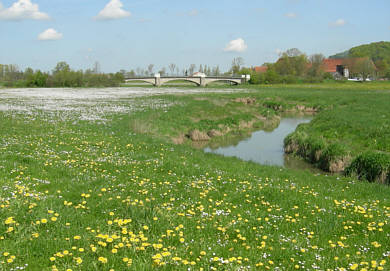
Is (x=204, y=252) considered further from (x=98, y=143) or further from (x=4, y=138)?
(x=4, y=138)

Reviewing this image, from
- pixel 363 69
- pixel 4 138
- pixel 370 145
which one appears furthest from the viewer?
pixel 363 69

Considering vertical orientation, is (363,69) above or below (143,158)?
above

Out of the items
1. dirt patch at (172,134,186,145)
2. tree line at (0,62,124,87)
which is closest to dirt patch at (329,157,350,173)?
dirt patch at (172,134,186,145)

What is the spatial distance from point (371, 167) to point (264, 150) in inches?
379

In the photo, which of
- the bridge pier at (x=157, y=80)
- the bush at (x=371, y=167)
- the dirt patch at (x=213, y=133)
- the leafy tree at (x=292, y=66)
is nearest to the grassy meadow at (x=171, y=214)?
the bush at (x=371, y=167)

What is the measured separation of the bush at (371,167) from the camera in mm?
14852

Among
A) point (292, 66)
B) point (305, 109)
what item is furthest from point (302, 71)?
point (305, 109)

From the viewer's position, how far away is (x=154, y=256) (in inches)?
210

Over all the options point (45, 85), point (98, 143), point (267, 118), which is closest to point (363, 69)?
point (267, 118)

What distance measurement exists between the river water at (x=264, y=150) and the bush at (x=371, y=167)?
3.05 m

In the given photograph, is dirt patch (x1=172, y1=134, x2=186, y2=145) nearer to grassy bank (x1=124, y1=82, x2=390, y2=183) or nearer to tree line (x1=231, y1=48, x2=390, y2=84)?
grassy bank (x1=124, y1=82, x2=390, y2=183)

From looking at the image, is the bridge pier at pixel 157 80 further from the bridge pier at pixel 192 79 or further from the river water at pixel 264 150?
the river water at pixel 264 150

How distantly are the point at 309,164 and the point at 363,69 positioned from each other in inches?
5014

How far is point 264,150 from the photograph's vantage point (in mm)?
24500
